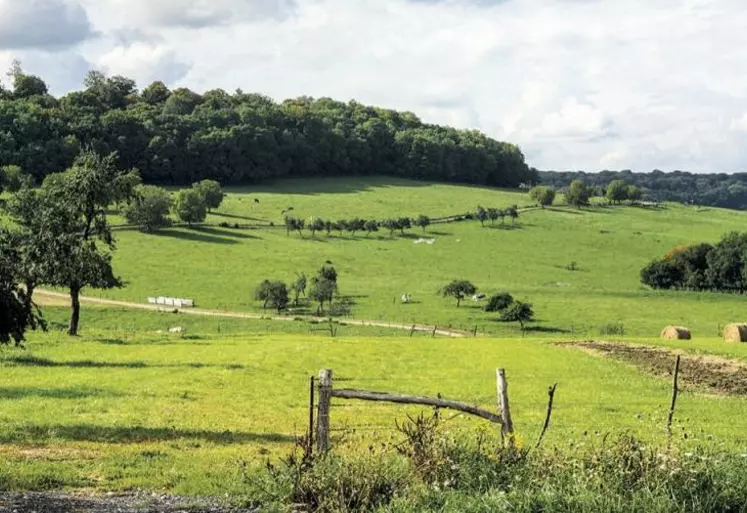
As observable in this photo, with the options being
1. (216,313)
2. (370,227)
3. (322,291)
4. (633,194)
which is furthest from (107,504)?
(633,194)

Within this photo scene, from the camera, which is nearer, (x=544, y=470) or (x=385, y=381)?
(x=544, y=470)

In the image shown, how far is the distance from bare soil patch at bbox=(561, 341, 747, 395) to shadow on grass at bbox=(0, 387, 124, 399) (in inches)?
975

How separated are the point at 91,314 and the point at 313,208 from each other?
3207 inches

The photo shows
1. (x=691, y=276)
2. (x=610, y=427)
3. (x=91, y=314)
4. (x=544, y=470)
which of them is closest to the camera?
(x=544, y=470)

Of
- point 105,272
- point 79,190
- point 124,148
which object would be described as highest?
point 124,148

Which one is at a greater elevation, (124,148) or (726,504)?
(124,148)

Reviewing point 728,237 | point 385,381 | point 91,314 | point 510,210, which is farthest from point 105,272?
point 510,210

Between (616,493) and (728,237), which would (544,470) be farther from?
(728,237)

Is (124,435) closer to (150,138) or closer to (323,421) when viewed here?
(323,421)

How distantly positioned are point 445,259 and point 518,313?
41.0 m

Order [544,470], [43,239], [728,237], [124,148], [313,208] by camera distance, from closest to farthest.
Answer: [544,470] → [43,239] → [728,237] → [313,208] → [124,148]

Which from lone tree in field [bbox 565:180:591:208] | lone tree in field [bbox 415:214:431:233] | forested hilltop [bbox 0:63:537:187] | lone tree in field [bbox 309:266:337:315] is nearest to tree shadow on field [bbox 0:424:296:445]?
lone tree in field [bbox 309:266:337:315]

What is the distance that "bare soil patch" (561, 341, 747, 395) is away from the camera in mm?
35406

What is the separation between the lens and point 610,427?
24.2m
